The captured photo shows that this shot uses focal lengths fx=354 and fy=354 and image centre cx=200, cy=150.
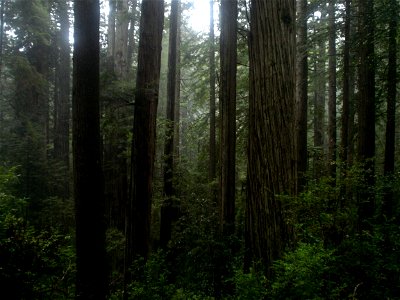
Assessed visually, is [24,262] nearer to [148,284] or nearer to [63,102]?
[148,284]

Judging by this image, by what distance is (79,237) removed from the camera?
552 centimetres

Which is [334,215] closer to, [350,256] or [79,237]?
[350,256]

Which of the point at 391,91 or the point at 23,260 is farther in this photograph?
the point at 391,91

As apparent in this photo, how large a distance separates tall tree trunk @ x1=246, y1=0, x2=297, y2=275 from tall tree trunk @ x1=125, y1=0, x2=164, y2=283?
3.79 m

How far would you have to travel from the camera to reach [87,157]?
18.3ft

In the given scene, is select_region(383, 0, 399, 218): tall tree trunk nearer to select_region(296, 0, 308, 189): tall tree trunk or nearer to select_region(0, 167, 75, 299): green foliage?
select_region(296, 0, 308, 189): tall tree trunk

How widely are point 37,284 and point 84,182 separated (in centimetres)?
176

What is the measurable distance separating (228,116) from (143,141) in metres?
2.97

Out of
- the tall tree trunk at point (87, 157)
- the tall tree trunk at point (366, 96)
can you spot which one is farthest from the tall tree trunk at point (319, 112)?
the tall tree trunk at point (87, 157)

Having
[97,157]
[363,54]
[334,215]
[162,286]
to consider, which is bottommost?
[162,286]

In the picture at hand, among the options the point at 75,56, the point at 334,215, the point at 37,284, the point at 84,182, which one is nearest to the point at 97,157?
the point at 84,182

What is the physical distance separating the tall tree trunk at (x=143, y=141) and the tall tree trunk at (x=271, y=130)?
12.4 ft

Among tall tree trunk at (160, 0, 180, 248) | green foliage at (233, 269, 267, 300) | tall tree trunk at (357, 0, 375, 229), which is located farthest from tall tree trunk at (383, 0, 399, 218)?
tall tree trunk at (160, 0, 180, 248)

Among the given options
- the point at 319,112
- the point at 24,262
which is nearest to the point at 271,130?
the point at 24,262
